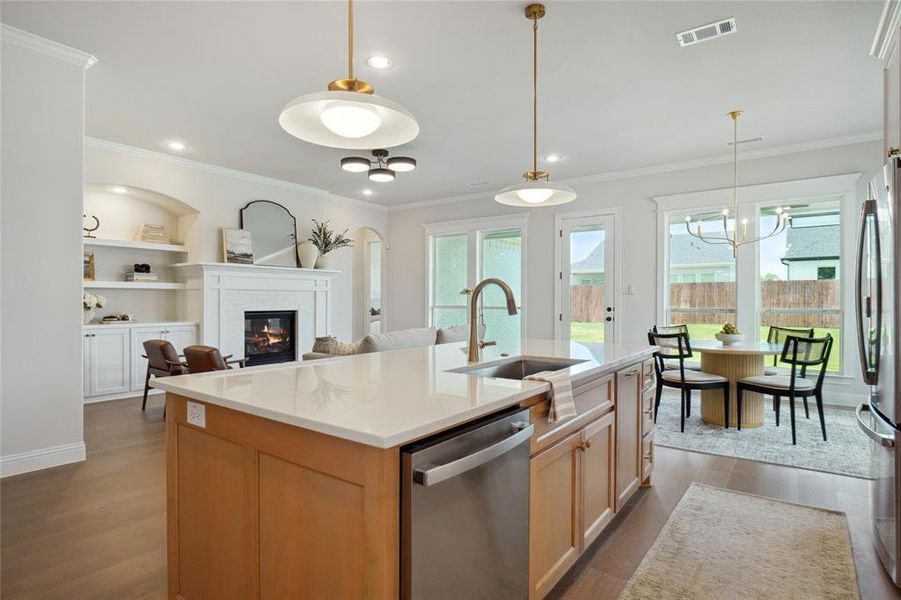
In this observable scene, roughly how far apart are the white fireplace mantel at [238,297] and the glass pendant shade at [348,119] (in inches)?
183

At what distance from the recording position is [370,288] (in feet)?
32.2

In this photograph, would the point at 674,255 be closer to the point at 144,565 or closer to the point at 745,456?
the point at 745,456

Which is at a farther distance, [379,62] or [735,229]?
[735,229]

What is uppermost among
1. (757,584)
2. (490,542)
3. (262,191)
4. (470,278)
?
(262,191)

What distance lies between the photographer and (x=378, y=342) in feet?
12.8

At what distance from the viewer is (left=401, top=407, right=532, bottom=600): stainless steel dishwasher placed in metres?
1.19

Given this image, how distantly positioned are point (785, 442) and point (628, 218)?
330 cm

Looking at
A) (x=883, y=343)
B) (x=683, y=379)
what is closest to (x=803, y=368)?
(x=683, y=379)

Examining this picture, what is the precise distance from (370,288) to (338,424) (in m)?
8.77

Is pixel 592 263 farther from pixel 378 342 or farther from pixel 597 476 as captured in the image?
pixel 597 476

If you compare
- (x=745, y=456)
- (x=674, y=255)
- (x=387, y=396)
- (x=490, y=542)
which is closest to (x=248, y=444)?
(x=387, y=396)

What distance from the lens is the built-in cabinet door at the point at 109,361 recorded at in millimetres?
5285

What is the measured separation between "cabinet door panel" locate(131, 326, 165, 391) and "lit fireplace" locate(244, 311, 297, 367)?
105 cm

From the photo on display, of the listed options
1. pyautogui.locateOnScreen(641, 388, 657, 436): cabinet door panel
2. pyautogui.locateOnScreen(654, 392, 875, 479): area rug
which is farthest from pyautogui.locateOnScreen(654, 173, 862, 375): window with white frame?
pyautogui.locateOnScreen(641, 388, 657, 436): cabinet door panel
